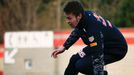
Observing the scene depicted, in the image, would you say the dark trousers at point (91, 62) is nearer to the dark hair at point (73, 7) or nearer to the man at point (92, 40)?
the man at point (92, 40)

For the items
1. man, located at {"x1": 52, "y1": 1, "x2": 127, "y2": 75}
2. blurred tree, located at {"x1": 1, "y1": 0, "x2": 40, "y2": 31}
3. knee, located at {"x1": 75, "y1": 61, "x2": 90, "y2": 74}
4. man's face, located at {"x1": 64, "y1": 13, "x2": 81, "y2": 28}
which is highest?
blurred tree, located at {"x1": 1, "y1": 0, "x2": 40, "y2": 31}

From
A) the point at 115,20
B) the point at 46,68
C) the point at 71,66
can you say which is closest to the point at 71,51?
the point at 46,68

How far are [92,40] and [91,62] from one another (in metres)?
0.37

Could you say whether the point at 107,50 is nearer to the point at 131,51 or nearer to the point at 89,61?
the point at 89,61

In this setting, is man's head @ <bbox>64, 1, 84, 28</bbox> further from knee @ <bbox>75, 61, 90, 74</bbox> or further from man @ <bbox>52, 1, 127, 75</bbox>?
knee @ <bbox>75, 61, 90, 74</bbox>

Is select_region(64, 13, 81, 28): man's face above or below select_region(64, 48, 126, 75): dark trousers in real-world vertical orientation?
above

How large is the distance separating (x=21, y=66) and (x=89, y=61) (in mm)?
6044

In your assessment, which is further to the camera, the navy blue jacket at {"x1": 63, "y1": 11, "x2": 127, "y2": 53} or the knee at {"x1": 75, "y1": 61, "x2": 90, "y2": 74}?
the knee at {"x1": 75, "y1": 61, "x2": 90, "y2": 74}

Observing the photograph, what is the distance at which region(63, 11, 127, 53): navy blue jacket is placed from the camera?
7.28 meters

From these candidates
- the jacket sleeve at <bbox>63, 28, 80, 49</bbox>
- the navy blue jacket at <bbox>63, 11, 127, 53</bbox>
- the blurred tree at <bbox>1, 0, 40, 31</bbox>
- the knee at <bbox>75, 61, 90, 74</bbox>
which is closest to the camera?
the navy blue jacket at <bbox>63, 11, 127, 53</bbox>

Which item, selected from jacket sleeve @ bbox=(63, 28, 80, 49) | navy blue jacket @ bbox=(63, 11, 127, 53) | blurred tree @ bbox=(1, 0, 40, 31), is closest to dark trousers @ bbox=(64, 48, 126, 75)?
navy blue jacket @ bbox=(63, 11, 127, 53)

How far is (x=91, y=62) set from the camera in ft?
24.7

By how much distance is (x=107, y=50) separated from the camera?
7797mm

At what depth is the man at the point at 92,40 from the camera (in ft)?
23.9
